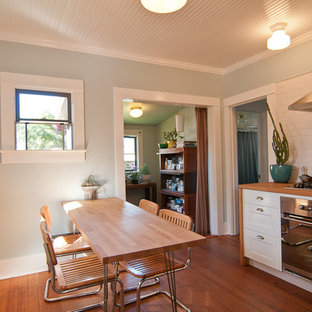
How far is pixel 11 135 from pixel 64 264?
1568 millimetres

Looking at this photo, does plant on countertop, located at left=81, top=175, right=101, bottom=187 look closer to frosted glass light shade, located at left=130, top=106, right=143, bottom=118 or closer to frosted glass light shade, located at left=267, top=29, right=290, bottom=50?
frosted glass light shade, located at left=130, top=106, right=143, bottom=118

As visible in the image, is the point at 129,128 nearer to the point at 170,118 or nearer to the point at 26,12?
the point at 170,118

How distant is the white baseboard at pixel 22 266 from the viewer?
271 cm

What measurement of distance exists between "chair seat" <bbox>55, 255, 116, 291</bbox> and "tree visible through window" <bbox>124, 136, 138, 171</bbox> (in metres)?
4.24

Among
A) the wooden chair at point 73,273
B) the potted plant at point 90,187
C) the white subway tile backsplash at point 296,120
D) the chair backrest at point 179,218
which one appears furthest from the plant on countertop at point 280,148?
the wooden chair at point 73,273

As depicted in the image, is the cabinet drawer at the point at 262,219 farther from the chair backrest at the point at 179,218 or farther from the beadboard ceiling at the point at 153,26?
the beadboard ceiling at the point at 153,26

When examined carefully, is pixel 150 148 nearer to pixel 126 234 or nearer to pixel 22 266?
pixel 22 266

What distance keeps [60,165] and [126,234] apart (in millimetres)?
1661

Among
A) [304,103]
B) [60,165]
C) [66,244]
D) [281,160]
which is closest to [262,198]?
[281,160]

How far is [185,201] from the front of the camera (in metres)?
4.44

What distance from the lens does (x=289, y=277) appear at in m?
2.53

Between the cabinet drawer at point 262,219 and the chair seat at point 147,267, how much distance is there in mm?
1160

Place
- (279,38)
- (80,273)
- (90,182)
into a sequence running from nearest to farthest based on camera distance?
(80,273) → (279,38) → (90,182)

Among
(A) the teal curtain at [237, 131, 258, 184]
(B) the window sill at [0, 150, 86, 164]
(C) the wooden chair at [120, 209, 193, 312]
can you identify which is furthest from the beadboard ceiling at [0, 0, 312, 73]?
(A) the teal curtain at [237, 131, 258, 184]
